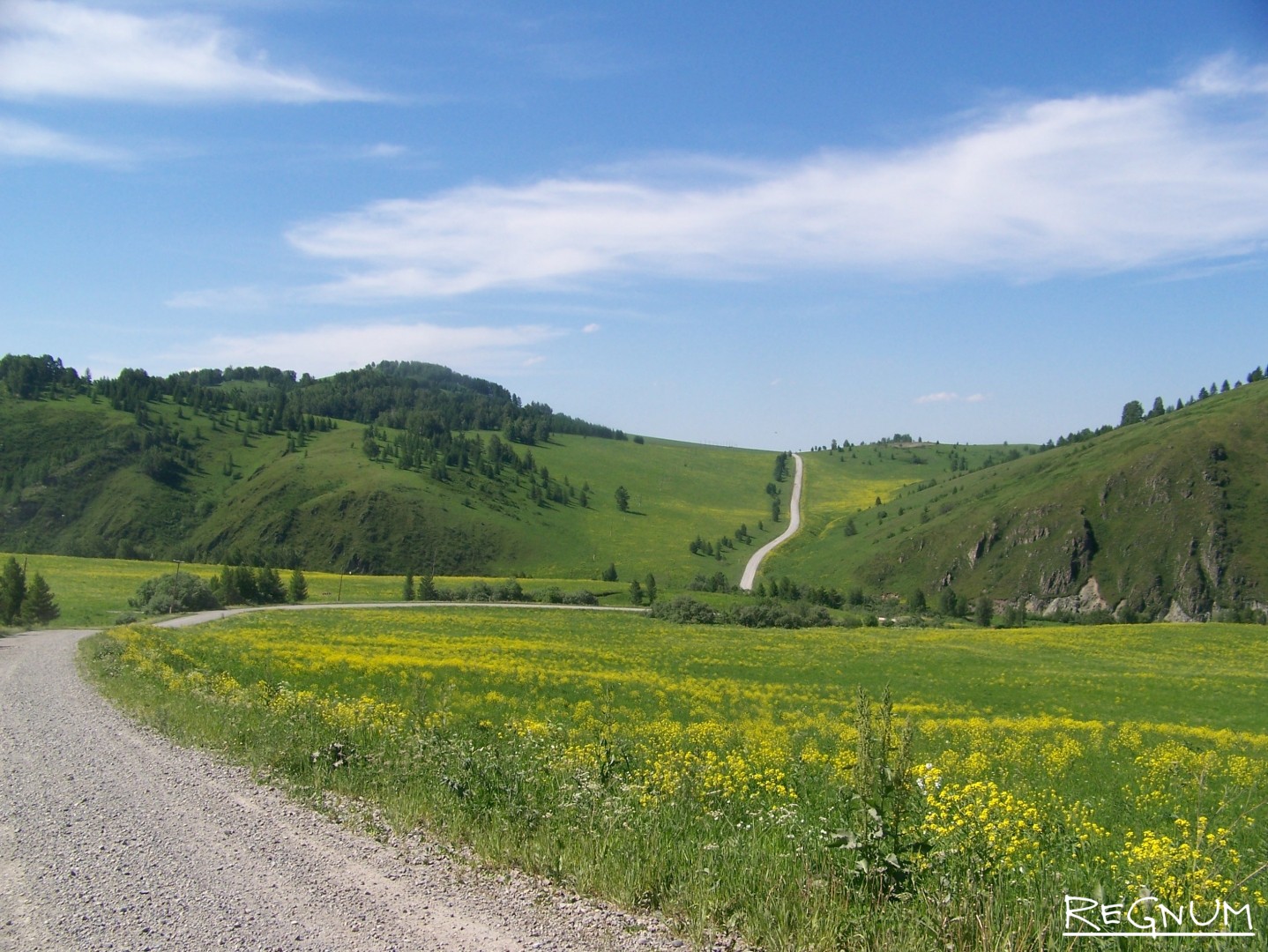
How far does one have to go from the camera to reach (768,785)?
10.1 metres

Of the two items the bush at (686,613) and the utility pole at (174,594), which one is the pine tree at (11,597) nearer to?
the utility pole at (174,594)

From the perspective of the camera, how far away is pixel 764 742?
15.2 metres

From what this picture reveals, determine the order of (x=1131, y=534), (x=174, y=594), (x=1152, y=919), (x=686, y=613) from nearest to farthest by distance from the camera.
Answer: (x=1152, y=919) → (x=174, y=594) → (x=686, y=613) → (x=1131, y=534)

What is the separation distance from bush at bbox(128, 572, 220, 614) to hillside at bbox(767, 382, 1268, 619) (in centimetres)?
10702

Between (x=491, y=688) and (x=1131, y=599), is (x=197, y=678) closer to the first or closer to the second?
(x=491, y=688)

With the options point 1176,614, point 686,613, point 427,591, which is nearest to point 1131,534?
point 1176,614

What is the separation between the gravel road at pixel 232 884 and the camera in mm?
6547

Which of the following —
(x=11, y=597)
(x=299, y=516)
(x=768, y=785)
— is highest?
(x=768, y=785)

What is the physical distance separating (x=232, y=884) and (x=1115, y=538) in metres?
178

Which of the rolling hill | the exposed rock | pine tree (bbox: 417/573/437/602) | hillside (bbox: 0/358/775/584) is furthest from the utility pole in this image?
the exposed rock

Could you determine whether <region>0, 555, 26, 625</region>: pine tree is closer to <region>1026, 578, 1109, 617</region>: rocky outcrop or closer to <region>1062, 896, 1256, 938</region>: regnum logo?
<region>1062, 896, 1256, 938</region>: regnum logo

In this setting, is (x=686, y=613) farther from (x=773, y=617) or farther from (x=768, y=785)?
(x=768, y=785)

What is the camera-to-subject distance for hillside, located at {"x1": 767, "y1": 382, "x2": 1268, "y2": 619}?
14525 centimetres

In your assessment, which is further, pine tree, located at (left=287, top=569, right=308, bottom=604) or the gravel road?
pine tree, located at (left=287, top=569, right=308, bottom=604)
